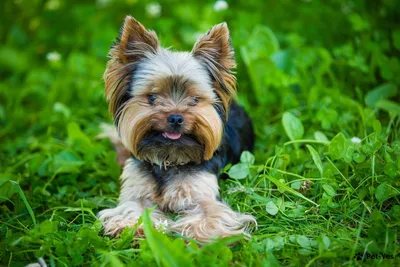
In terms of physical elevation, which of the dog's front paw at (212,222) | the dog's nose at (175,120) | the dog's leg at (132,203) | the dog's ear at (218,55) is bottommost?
the dog's front paw at (212,222)

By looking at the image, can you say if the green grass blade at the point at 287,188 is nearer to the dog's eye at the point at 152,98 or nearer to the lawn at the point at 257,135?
the lawn at the point at 257,135

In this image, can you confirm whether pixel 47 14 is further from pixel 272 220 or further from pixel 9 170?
pixel 272 220

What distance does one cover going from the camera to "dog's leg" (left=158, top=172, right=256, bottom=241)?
12.2ft

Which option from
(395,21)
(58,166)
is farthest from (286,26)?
(58,166)

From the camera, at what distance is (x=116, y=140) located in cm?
522

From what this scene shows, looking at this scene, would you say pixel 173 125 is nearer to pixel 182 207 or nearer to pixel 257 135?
pixel 182 207

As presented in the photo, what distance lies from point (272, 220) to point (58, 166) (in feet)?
6.26

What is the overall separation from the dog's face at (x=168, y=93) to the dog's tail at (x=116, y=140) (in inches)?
41.5

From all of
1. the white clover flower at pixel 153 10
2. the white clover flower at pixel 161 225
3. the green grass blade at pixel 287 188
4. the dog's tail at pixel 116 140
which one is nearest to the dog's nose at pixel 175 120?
the white clover flower at pixel 161 225

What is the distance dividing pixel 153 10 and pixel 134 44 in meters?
3.28

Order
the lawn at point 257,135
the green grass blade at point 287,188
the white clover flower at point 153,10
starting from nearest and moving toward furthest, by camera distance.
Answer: the lawn at point 257,135 < the green grass blade at point 287,188 < the white clover flower at point 153,10

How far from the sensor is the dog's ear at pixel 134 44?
12.7 feet

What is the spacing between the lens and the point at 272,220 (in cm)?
385

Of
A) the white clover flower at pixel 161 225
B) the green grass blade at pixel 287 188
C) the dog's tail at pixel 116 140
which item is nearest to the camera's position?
the white clover flower at pixel 161 225
